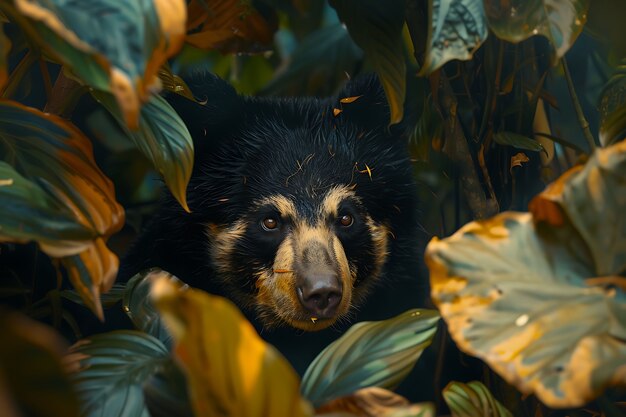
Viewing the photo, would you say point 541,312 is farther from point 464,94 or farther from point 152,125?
point 464,94

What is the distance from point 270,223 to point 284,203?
0.06m

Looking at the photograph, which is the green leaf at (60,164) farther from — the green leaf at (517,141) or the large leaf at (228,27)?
the green leaf at (517,141)

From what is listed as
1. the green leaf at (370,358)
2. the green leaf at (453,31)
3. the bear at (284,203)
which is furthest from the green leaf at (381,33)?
the bear at (284,203)

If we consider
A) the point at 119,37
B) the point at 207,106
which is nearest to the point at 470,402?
the point at 119,37

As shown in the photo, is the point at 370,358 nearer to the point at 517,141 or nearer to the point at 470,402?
the point at 470,402

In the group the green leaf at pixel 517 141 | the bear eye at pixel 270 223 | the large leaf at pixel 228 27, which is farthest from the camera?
the bear eye at pixel 270 223

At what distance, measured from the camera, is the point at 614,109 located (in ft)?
5.00

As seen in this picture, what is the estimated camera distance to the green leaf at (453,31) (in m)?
1.18

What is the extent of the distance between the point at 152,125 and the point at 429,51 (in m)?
0.45

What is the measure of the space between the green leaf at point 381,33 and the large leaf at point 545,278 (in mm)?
422

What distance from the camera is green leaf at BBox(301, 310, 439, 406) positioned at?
3.75 ft

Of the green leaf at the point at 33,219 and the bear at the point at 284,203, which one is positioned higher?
the green leaf at the point at 33,219

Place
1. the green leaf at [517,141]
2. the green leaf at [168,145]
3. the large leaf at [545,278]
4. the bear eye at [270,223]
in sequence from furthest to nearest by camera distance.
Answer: the bear eye at [270,223] → the green leaf at [517,141] → the green leaf at [168,145] → the large leaf at [545,278]

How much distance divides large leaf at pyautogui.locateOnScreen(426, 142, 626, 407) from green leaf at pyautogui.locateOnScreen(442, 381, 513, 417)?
26cm
